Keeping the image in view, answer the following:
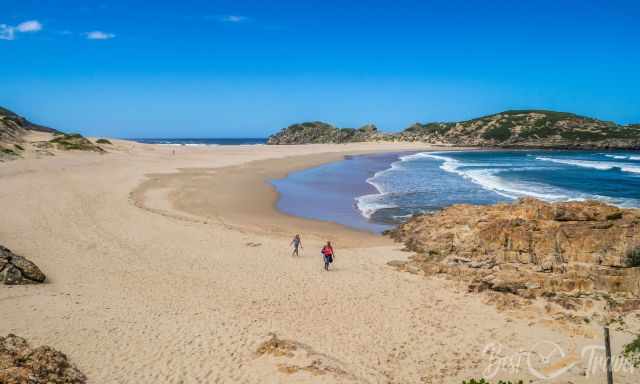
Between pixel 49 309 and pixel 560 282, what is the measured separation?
12.8 m

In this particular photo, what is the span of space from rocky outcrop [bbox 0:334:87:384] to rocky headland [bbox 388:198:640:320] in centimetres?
969

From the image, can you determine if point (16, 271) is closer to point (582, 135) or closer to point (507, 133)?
point (582, 135)

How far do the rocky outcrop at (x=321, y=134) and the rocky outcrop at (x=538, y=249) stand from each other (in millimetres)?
107579

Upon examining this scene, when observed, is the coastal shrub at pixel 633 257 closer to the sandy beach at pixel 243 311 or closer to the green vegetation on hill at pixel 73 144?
the sandy beach at pixel 243 311

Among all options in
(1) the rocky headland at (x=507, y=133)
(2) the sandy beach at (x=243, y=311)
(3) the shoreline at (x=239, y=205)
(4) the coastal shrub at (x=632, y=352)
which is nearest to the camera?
(4) the coastal shrub at (x=632, y=352)

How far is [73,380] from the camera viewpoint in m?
7.09

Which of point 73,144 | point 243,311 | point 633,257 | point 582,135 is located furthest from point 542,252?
point 582,135

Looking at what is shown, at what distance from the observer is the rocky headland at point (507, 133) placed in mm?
92188

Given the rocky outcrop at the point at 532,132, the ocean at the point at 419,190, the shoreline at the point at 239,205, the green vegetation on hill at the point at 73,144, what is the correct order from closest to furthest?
the shoreline at the point at 239,205
the ocean at the point at 419,190
the green vegetation on hill at the point at 73,144
the rocky outcrop at the point at 532,132

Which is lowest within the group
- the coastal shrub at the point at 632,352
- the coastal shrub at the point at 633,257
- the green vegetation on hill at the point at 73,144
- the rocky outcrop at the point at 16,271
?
the coastal shrub at the point at 632,352

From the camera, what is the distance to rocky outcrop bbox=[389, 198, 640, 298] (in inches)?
432

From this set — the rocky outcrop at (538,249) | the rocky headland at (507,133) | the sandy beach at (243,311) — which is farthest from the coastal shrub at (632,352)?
the rocky headland at (507,133)

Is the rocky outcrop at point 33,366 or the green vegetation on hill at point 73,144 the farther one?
the green vegetation on hill at point 73,144

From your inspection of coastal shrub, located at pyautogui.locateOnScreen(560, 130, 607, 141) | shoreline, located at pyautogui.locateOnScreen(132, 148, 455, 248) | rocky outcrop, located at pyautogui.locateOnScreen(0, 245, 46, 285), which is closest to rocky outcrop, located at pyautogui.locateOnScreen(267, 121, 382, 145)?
coastal shrub, located at pyautogui.locateOnScreen(560, 130, 607, 141)
